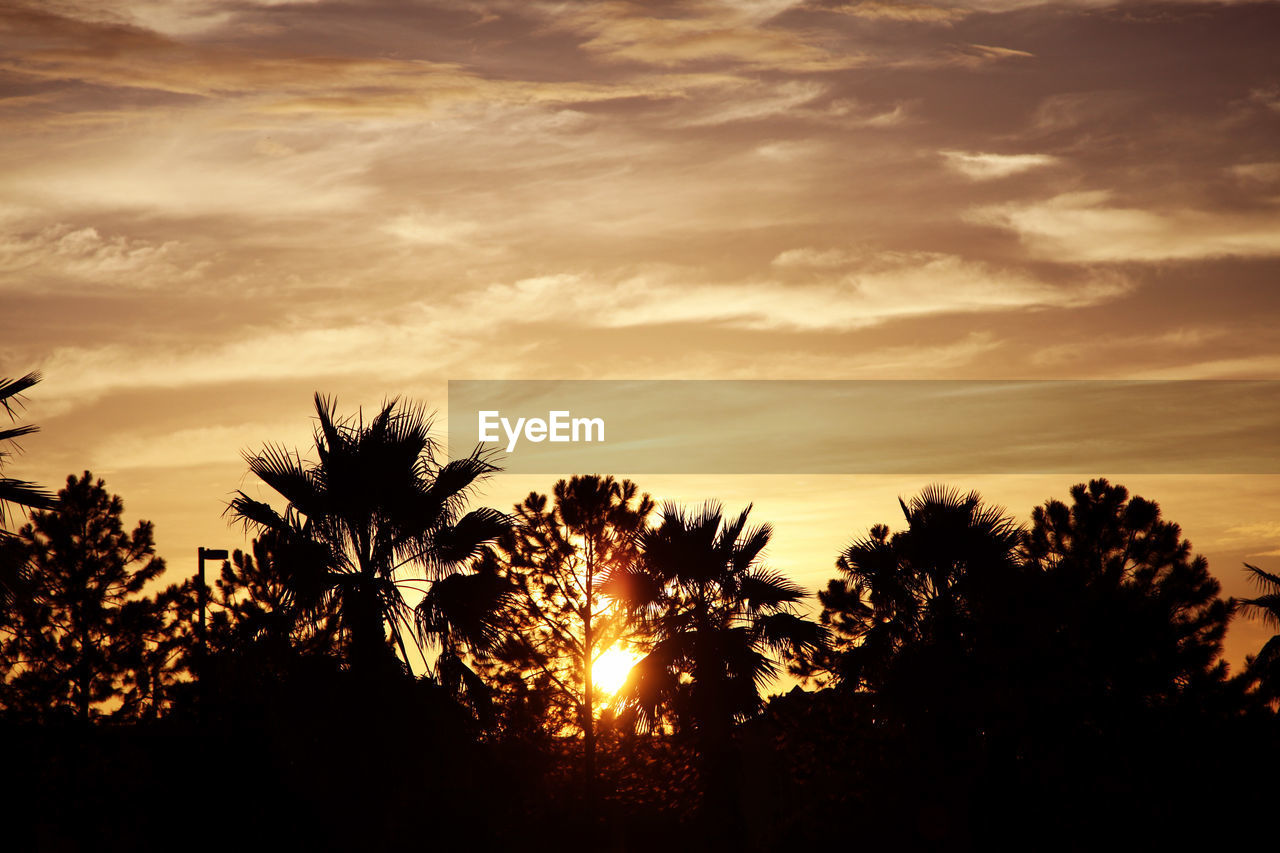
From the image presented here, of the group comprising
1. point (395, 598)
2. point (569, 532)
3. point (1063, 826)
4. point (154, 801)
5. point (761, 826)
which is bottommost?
point (761, 826)

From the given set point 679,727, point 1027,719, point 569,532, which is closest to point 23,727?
point 679,727

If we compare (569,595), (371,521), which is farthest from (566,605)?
(371,521)

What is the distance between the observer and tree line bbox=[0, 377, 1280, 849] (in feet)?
66.4

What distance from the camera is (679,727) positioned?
31344 millimetres

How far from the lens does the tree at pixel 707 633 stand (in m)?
30.6

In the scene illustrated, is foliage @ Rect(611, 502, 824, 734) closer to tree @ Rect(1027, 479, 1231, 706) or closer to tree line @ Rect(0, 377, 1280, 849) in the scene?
tree line @ Rect(0, 377, 1280, 849)

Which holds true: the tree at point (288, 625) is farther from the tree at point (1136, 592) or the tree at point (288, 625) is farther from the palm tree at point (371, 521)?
the tree at point (1136, 592)

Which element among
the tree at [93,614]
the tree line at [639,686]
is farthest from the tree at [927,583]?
the tree at [93,614]

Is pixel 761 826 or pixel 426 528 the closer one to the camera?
pixel 426 528

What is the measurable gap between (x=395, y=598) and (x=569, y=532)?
2028 cm

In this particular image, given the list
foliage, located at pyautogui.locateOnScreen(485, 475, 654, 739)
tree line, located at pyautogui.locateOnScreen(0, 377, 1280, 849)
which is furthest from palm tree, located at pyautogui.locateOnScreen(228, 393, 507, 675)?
foliage, located at pyautogui.locateOnScreen(485, 475, 654, 739)

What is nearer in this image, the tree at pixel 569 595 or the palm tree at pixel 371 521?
the palm tree at pixel 371 521

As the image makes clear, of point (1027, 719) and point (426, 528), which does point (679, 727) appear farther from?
point (426, 528)

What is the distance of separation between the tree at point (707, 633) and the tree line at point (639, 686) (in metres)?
0.07
